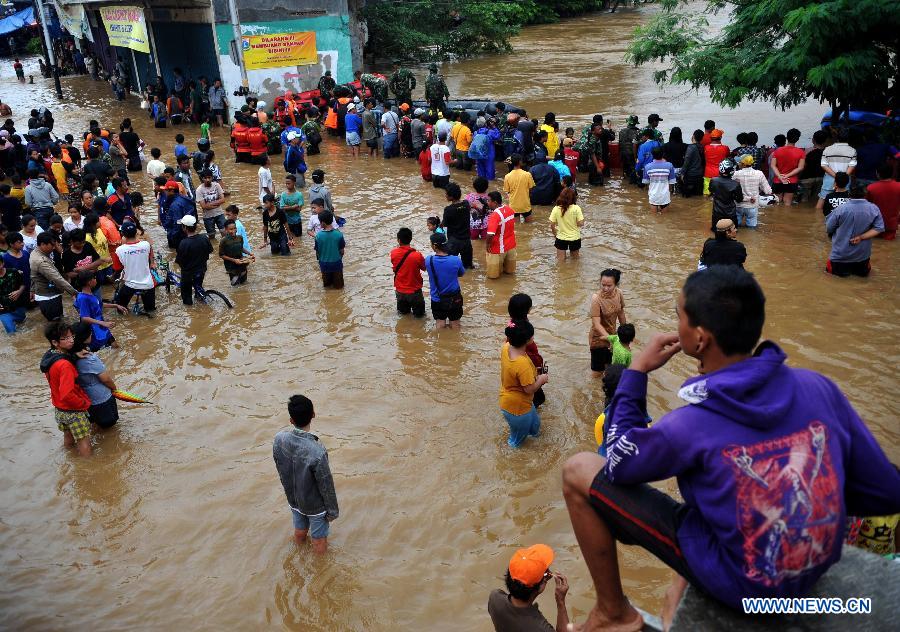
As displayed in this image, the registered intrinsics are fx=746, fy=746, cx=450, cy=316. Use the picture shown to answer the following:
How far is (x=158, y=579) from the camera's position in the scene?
5.68 metres

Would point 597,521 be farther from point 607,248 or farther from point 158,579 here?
point 607,248

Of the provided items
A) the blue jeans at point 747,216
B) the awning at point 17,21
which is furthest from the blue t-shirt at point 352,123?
the awning at point 17,21

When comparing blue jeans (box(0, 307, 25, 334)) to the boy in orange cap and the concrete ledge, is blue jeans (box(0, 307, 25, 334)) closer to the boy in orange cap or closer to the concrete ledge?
the boy in orange cap

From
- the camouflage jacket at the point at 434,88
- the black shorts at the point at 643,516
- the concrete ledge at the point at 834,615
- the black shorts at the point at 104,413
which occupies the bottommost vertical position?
the black shorts at the point at 104,413

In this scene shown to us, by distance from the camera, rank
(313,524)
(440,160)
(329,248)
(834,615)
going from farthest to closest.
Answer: (440,160)
(329,248)
(313,524)
(834,615)

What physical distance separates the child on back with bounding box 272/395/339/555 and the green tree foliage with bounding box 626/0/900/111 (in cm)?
A: 1026

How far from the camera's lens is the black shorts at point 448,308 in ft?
30.3

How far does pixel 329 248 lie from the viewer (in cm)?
1042

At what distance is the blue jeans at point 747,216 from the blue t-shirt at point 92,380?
31.6ft

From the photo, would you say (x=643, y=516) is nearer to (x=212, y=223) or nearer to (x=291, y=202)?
(x=291, y=202)

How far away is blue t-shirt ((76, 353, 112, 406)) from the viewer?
731 cm

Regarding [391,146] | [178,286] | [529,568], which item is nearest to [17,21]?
[391,146]

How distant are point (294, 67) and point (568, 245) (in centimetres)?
1448

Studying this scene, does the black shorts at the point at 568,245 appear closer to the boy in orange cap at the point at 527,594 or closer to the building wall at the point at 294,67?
the boy in orange cap at the point at 527,594
